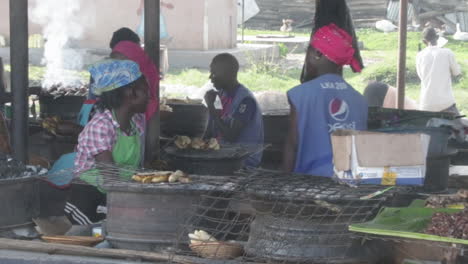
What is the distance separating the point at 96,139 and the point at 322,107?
1220 millimetres

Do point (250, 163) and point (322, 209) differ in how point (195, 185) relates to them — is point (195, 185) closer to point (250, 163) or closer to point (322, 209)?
point (322, 209)

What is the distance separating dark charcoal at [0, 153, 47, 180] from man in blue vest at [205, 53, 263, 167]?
2034 mm

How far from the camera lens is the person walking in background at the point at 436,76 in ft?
34.3

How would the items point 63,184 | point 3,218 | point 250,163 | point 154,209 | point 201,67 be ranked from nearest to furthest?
point 154,209 < point 3,218 < point 63,184 < point 250,163 < point 201,67

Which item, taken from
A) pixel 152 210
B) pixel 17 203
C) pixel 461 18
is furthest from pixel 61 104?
pixel 461 18

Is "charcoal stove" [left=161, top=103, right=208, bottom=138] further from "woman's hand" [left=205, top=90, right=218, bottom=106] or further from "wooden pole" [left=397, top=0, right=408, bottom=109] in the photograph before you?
"wooden pole" [left=397, top=0, right=408, bottom=109]

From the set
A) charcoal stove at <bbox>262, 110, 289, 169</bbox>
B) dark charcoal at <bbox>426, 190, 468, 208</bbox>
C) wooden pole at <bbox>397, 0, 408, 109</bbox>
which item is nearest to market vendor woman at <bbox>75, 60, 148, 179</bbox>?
dark charcoal at <bbox>426, 190, 468, 208</bbox>

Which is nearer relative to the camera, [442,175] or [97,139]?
[97,139]

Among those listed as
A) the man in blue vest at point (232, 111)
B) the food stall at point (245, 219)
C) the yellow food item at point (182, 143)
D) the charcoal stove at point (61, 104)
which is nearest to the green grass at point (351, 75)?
the charcoal stove at point (61, 104)

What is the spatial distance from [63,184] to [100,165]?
0.71 m

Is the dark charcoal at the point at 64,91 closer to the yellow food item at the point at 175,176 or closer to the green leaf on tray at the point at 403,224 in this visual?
the yellow food item at the point at 175,176

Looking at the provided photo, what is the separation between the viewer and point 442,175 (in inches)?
203

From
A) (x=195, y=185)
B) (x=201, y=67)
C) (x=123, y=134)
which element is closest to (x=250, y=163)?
(x=123, y=134)

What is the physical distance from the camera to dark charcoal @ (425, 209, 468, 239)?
296 centimetres
